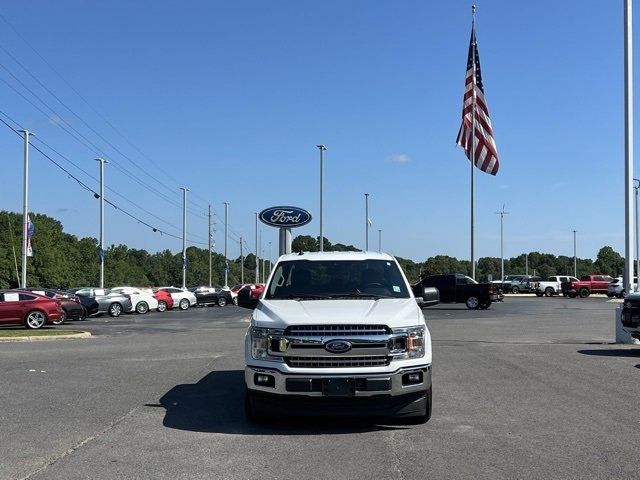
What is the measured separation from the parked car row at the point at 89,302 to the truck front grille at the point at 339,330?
2.57 metres

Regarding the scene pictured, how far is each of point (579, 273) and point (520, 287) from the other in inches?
3205

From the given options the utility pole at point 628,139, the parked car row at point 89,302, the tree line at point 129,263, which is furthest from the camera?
the tree line at point 129,263

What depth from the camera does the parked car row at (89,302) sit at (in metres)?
24.7

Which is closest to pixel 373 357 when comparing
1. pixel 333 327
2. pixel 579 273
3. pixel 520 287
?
pixel 333 327

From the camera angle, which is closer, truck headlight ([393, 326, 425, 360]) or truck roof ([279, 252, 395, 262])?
truck headlight ([393, 326, 425, 360])

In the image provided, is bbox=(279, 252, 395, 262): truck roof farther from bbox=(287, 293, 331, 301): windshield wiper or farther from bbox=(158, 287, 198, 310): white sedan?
bbox=(158, 287, 198, 310): white sedan

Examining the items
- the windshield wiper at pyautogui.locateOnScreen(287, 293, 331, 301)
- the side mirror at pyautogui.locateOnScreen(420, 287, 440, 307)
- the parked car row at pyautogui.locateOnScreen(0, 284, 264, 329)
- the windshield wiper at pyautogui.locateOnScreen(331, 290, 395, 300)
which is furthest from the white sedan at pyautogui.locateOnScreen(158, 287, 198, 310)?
the windshield wiper at pyautogui.locateOnScreen(331, 290, 395, 300)

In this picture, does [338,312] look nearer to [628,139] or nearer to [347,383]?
[347,383]

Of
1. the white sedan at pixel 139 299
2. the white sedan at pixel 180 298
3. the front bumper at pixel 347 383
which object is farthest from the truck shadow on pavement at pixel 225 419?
the white sedan at pixel 180 298

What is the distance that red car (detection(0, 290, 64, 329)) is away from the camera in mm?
24609

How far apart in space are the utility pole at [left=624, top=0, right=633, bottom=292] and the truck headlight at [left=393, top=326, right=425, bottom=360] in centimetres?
1380

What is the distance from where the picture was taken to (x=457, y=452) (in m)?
6.72

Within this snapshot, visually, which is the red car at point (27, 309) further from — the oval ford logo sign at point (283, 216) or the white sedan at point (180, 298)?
the white sedan at point (180, 298)

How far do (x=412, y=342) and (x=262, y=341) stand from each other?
1.59 m
